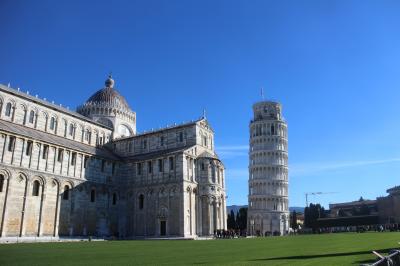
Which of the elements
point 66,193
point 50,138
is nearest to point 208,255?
point 66,193

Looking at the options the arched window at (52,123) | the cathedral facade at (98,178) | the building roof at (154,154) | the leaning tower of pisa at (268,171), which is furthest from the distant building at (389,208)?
the arched window at (52,123)

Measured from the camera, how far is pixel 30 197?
42.7m

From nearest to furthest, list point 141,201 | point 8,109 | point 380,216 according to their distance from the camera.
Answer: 1. point 8,109
2. point 141,201
3. point 380,216

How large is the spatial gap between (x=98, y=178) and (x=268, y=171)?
151 feet

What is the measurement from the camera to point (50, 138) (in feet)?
159

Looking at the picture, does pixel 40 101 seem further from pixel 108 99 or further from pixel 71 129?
pixel 108 99

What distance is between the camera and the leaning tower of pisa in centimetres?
8425

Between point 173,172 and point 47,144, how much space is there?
53.1 feet

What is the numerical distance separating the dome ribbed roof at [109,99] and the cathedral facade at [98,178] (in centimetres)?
599

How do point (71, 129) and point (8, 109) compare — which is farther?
point (71, 129)

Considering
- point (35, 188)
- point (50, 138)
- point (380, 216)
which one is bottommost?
point (380, 216)

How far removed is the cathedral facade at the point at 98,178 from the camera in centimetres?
4238

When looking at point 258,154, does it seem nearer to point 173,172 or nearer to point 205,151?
point 205,151

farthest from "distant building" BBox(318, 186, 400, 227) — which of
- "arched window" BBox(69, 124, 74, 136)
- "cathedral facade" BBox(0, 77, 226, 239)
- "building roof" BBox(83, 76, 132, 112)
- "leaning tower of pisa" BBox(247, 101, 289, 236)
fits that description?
"arched window" BBox(69, 124, 74, 136)
